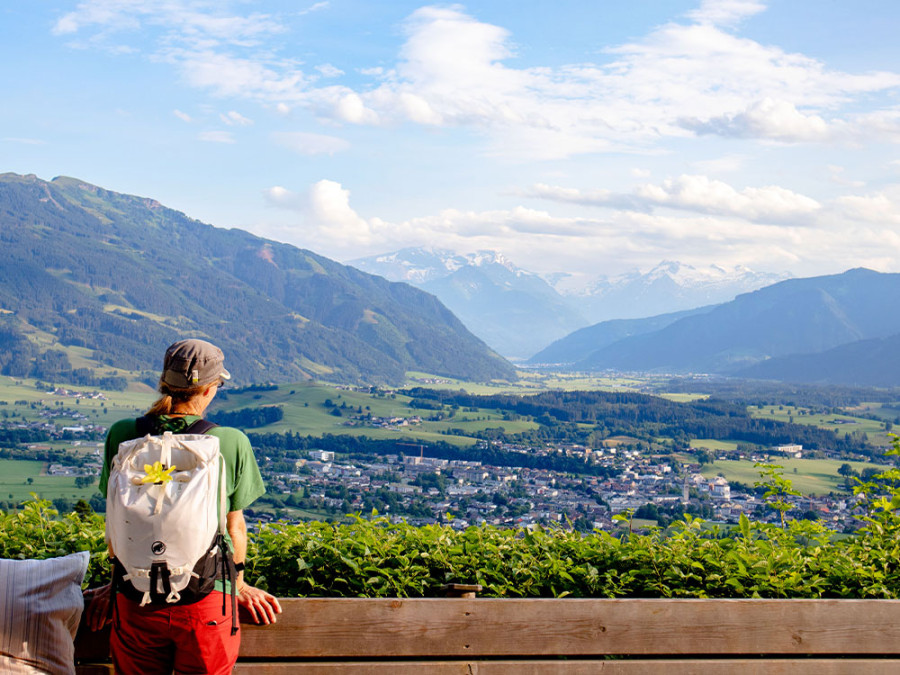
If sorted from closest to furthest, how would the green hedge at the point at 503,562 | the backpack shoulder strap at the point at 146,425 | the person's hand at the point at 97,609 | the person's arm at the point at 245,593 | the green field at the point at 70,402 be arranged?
the backpack shoulder strap at the point at 146,425
the person's arm at the point at 245,593
the person's hand at the point at 97,609
the green hedge at the point at 503,562
the green field at the point at 70,402

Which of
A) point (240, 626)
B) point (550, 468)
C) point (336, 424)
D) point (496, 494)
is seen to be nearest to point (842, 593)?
point (240, 626)

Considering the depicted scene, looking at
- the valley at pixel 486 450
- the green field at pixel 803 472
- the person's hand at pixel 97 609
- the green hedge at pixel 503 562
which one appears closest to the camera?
the person's hand at pixel 97 609

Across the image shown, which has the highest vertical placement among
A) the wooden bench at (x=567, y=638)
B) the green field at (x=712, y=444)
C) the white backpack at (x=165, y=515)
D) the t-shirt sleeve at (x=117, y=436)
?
the t-shirt sleeve at (x=117, y=436)

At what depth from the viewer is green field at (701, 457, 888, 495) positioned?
50.2 metres

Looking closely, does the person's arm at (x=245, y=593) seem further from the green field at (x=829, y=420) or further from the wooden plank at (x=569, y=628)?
the green field at (x=829, y=420)

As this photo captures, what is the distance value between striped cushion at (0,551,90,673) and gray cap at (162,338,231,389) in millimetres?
1025

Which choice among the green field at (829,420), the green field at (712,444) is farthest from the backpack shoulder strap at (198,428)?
the green field at (829,420)

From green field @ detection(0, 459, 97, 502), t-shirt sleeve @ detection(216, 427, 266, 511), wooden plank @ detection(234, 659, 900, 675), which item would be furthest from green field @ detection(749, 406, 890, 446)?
t-shirt sleeve @ detection(216, 427, 266, 511)

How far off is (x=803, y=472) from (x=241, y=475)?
2440 inches

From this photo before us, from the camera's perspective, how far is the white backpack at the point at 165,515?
3.15 metres

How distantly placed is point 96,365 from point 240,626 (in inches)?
6944

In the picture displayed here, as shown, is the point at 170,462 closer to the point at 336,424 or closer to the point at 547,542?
the point at 547,542

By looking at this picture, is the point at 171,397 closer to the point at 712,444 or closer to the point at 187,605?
the point at 187,605

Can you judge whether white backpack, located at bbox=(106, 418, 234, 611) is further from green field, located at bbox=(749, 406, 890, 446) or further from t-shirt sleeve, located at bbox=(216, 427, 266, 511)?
green field, located at bbox=(749, 406, 890, 446)
